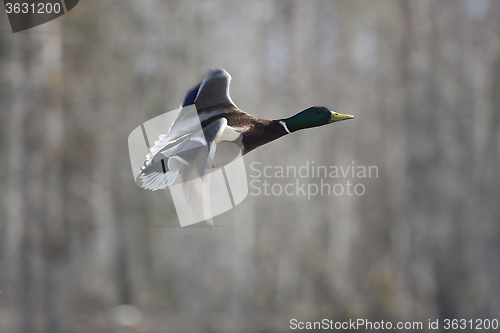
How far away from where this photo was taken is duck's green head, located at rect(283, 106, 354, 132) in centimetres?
48

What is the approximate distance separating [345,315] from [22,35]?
12.8 feet

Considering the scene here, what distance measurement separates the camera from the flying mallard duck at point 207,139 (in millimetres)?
457

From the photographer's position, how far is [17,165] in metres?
3.41

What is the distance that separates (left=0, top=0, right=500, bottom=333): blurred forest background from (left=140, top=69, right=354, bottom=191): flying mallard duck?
8.88ft

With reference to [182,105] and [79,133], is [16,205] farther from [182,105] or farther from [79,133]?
[182,105]

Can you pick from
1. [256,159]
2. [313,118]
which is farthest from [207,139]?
[256,159]

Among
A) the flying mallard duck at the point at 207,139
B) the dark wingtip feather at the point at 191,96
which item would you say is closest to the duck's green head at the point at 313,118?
the flying mallard duck at the point at 207,139

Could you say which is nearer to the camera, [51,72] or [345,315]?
[51,72]

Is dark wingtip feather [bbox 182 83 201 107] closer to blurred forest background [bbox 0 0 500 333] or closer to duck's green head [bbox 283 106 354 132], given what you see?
duck's green head [bbox 283 106 354 132]

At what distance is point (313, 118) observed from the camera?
524mm

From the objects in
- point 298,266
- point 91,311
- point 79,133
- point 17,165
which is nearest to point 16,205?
point 17,165

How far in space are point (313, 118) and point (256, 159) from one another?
357 cm

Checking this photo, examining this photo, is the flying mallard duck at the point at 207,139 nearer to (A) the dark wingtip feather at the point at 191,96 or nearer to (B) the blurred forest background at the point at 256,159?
(A) the dark wingtip feather at the point at 191,96

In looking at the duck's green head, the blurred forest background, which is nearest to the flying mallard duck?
the duck's green head
